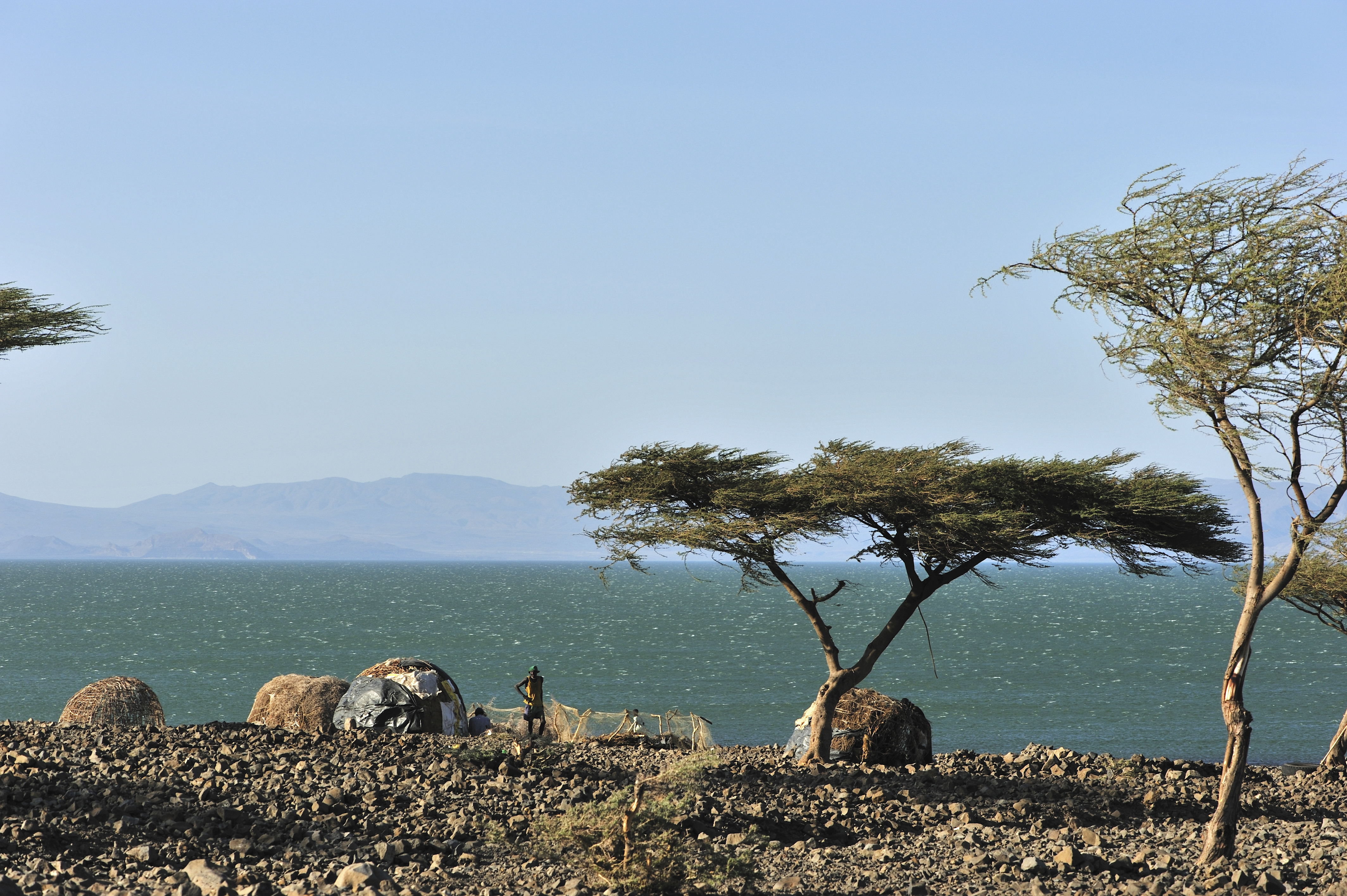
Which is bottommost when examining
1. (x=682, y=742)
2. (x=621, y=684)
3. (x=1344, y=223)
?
(x=621, y=684)

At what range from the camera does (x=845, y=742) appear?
63.6 feet

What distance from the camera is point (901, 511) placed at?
704 inches

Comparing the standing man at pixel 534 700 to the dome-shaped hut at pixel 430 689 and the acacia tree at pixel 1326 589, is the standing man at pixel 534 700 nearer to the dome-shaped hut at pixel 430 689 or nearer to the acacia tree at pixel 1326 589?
the dome-shaped hut at pixel 430 689

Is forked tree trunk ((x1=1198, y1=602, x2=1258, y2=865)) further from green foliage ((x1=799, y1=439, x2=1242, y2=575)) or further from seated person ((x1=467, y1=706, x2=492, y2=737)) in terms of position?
seated person ((x1=467, y1=706, x2=492, y2=737))

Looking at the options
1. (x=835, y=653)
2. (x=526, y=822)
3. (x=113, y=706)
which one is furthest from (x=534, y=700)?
(x=113, y=706)

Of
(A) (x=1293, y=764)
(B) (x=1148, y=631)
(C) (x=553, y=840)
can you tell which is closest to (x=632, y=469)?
(C) (x=553, y=840)

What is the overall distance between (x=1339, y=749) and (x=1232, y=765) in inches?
568

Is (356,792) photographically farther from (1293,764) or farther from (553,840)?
(1293,764)

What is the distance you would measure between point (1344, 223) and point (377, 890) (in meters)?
12.3

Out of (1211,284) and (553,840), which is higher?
(1211,284)

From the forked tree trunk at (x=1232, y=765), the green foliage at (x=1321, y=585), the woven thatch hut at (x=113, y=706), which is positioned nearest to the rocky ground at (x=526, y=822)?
the forked tree trunk at (x=1232, y=765)

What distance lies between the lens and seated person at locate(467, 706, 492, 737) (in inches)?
826

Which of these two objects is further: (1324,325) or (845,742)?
(845,742)

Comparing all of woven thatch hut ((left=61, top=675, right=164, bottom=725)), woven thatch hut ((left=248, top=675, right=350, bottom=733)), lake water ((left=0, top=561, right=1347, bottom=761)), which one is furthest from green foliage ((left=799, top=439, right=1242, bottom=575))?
lake water ((left=0, top=561, right=1347, bottom=761))
